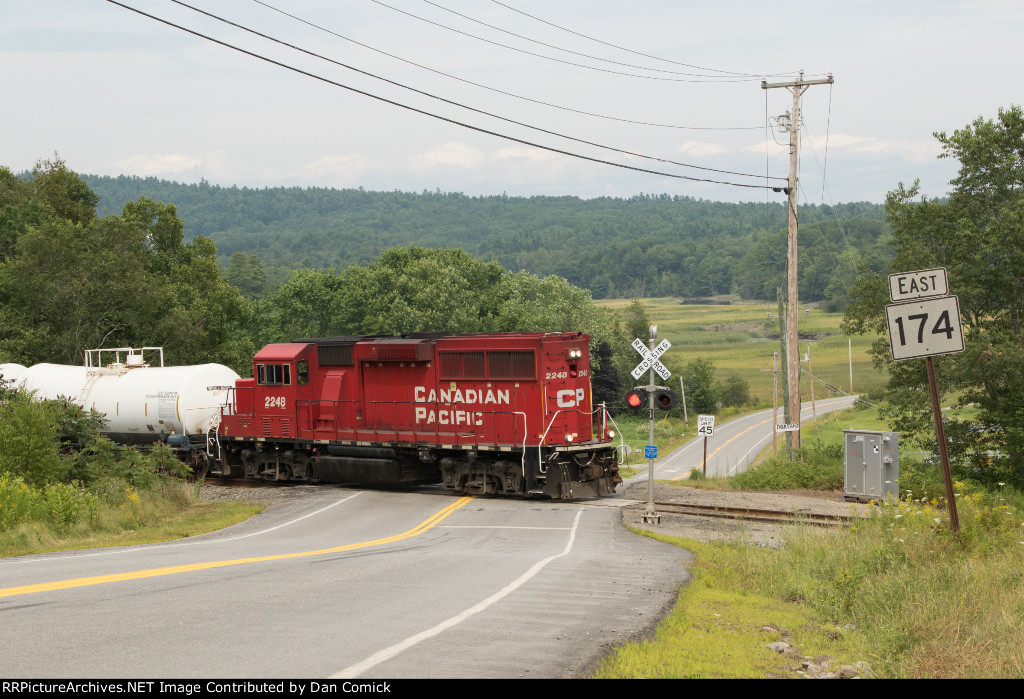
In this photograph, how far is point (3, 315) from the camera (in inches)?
1753

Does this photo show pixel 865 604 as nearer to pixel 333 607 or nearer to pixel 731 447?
pixel 333 607

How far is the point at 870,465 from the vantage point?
26.6m

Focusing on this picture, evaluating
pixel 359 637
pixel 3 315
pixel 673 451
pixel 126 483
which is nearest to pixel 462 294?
pixel 673 451

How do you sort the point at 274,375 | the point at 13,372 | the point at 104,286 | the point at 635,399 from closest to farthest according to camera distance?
1. the point at 635,399
2. the point at 274,375
3. the point at 13,372
4. the point at 104,286

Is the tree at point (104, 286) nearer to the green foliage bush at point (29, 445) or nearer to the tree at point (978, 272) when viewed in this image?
the green foliage bush at point (29, 445)

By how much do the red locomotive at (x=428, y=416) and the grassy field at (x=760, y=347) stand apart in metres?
68.2

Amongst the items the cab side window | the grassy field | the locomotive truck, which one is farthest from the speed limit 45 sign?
the grassy field

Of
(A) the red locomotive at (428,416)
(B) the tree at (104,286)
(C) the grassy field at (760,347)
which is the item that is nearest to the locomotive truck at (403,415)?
(A) the red locomotive at (428,416)

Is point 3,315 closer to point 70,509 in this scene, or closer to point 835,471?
point 70,509

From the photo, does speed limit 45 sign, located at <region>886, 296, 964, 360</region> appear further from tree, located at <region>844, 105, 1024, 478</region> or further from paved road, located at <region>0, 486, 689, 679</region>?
tree, located at <region>844, 105, 1024, 478</region>

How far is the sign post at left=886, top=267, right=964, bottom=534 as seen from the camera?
455 inches

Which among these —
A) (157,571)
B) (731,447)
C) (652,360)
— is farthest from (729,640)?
(731,447)

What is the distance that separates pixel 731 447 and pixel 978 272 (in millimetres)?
47618
